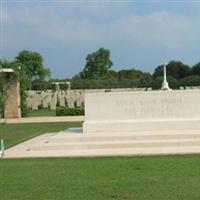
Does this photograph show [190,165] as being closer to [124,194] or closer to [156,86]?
[124,194]

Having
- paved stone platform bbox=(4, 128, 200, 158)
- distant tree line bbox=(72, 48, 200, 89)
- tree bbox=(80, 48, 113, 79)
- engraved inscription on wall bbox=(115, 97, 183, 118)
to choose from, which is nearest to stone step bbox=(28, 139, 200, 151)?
paved stone platform bbox=(4, 128, 200, 158)

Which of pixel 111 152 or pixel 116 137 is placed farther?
pixel 116 137

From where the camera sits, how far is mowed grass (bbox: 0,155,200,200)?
7066 millimetres

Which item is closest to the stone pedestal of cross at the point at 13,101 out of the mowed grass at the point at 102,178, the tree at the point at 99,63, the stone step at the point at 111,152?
the stone step at the point at 111,152

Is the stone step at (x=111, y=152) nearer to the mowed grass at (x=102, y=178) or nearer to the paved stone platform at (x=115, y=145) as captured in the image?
Result: the paved stone platform at (x=115, y=145)

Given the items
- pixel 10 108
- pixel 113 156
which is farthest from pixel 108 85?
pixel 113 156

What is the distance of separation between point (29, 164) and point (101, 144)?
7.96ft

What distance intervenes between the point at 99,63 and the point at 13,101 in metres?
35.1

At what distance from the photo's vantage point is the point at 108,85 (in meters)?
47.2

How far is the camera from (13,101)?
86.3 feet

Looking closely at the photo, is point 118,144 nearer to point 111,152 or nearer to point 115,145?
point 115,145

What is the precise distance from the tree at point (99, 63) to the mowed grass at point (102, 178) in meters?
50.1

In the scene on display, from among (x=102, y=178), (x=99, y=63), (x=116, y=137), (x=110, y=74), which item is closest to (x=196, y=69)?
(x=99, y=63)

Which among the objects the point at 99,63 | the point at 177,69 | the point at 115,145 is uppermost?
the point at 99,63
